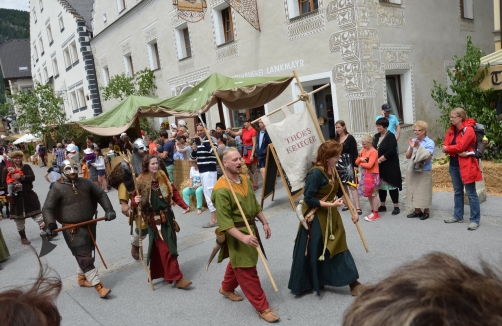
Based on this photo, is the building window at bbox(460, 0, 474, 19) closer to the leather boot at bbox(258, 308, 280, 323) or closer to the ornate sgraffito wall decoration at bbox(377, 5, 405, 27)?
the ornate sgraffito wall decoration at bbox(377, 5, 405, 27)

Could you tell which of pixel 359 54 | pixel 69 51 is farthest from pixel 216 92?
pixel 69 51

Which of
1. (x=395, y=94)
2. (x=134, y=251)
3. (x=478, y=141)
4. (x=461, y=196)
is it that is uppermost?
(x=395, y=94)

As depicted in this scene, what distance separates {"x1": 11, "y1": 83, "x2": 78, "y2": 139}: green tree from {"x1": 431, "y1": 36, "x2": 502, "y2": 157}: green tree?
20.9 m

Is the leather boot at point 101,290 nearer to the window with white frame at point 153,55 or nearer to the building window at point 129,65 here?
the window with white frame at point 153,55

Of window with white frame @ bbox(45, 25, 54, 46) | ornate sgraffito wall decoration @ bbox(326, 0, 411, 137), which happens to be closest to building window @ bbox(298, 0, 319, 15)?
ornate sgraffito wall decoration @ bbox(326, 0, 411, 137)

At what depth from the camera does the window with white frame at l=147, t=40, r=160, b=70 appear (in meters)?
18.6

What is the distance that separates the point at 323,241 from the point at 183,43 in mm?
14634

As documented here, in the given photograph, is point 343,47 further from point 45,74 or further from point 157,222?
point 45,74

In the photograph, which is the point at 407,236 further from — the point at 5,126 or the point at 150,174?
the point at 5,126

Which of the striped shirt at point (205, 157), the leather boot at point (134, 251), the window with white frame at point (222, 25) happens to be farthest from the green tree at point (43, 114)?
the leather boot at point (134, 251)

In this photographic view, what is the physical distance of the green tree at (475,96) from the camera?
24.4 feet

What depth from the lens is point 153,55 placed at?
1881 centimetres

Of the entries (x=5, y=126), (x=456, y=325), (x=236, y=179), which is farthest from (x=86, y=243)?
(x=5, y=126)

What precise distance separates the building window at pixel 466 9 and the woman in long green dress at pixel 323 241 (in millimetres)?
13467
